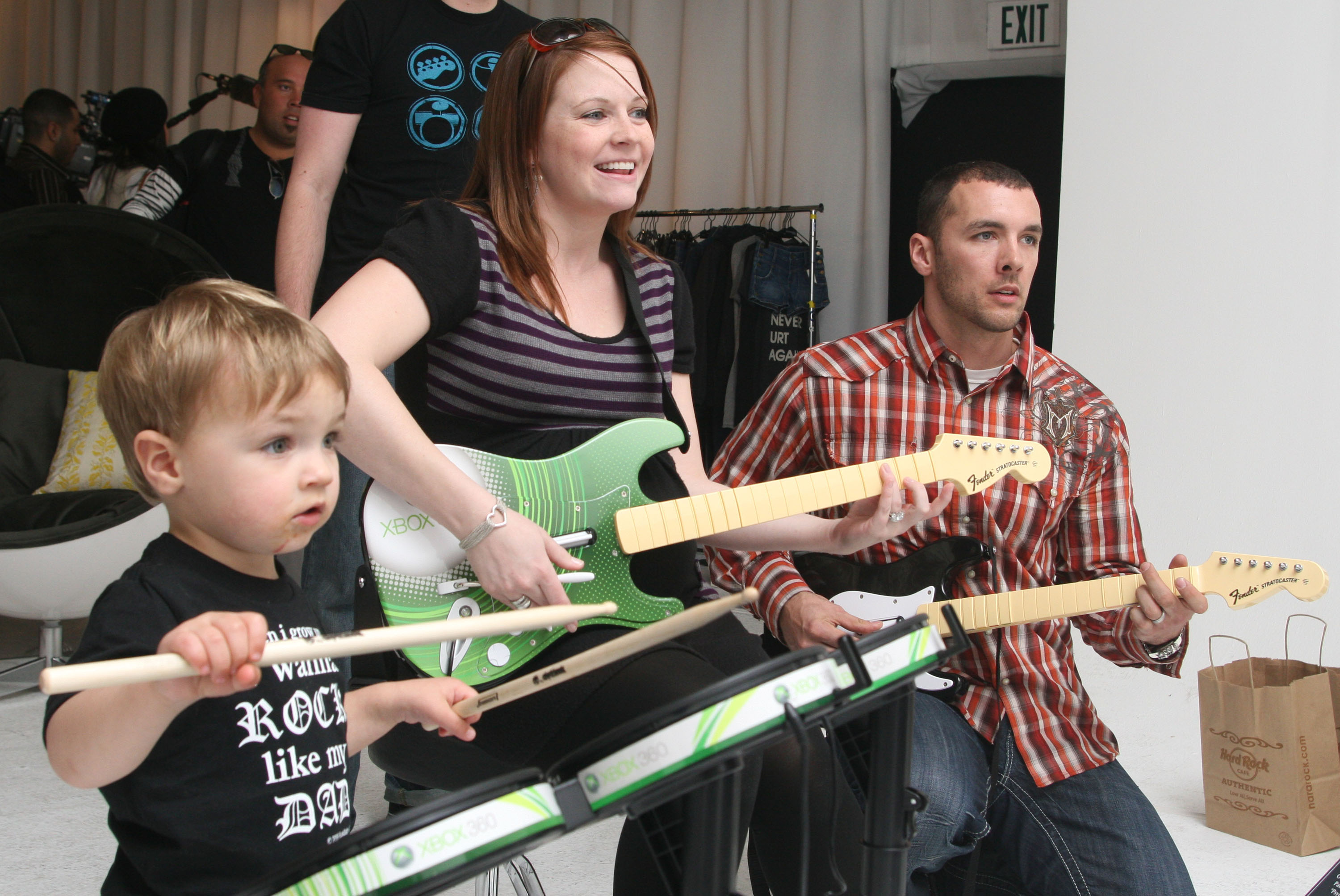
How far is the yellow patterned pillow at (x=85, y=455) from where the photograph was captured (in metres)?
2.99

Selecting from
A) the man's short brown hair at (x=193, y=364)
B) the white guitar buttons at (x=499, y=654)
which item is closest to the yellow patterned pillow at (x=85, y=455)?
the white guitar buttons at (x=499, y=654)

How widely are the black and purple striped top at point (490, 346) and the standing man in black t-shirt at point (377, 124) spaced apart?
0.58 m

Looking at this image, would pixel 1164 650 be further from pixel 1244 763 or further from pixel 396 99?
pixel 396 99

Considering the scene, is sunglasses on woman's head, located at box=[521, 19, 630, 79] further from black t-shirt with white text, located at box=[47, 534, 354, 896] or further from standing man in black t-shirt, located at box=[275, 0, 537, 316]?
black t-shirt with white text, located at box=[47, 534, 354, 896]

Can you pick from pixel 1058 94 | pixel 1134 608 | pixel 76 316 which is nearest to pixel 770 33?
pixel 1058 94

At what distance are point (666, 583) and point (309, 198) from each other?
922 millimetres

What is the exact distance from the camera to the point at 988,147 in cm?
395

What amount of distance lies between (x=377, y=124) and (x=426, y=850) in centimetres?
146

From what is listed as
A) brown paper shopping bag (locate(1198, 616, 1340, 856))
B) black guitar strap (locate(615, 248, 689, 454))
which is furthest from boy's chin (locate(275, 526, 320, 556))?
brown paper shopping bag (locate(1198, 616, 1340, 856))

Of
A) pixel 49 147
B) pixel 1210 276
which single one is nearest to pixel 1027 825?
pixel 1210 276

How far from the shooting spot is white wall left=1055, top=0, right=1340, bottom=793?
259 cm

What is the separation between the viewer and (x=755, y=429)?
1726 mm

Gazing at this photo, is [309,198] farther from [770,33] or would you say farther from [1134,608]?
[770,33]

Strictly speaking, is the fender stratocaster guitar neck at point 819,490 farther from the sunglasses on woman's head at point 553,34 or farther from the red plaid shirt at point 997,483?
the sunglasses on woman's head at point 553,34
